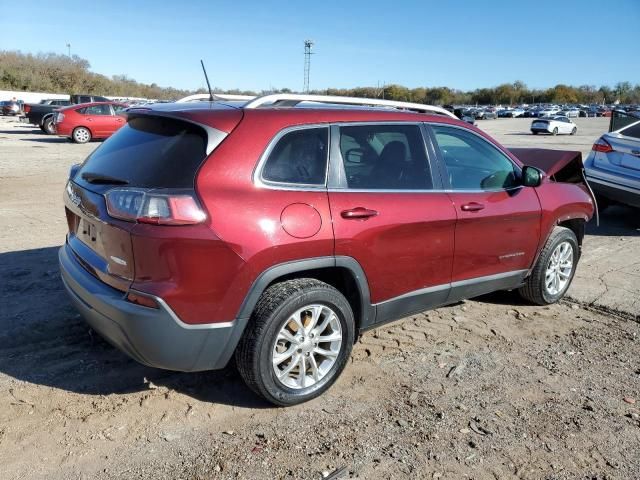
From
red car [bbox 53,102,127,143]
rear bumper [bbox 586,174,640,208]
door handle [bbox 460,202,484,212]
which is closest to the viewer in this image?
door handle [bbox 460,202,484,212]

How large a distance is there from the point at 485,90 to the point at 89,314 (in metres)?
153

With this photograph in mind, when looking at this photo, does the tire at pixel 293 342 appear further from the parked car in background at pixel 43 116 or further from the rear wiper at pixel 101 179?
the parked car in background at pixel 43 116

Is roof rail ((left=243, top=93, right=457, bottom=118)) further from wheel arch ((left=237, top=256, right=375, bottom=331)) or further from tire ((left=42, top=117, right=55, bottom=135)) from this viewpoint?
tire ((left=42, top=117, right=55, bottom=135))

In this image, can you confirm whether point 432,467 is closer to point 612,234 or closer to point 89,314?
point 89,314

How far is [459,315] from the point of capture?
4.81m

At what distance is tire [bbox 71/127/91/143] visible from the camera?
20.6 m

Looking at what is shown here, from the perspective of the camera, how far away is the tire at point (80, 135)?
2056 cm

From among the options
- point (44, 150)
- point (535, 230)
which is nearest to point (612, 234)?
point (535, 230)

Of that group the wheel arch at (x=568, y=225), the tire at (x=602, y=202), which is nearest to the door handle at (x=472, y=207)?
the wheel arch at (x=568, y=225)

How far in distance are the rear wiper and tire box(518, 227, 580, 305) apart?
11.5ft

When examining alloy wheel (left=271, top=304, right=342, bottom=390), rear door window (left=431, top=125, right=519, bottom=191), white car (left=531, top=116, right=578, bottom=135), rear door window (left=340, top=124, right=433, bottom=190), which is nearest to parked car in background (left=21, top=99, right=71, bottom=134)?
rear door window (left=431, top=125, right=519, bottom=191)

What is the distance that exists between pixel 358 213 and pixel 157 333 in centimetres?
134

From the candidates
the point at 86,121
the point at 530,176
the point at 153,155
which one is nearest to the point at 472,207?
the point at 530,176

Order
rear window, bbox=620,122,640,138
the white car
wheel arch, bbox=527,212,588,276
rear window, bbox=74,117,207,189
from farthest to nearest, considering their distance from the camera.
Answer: the white car < rear window, bbox=620,122,640,138 < wheel arch, bbox=527,212,588,276 < rear window, bbox=74,117,207,189
